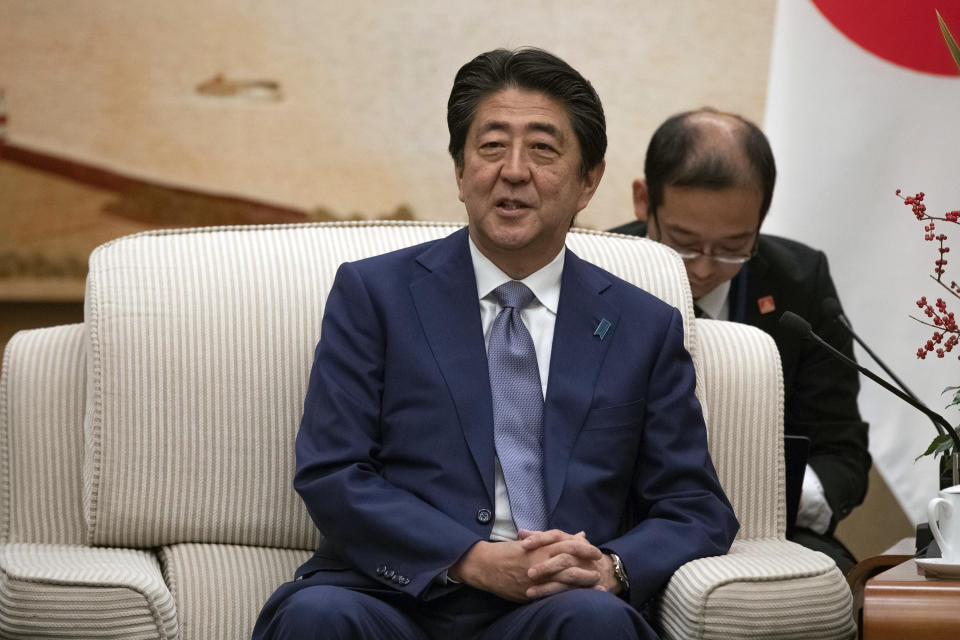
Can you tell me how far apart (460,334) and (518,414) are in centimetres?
16

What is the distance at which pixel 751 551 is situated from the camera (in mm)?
2002

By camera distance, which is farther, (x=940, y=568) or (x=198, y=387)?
(x=198, y=387)

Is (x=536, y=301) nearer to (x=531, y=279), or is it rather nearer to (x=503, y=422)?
(x=531, y=279)

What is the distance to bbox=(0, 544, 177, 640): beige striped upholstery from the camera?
1.68 m

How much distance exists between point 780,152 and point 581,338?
136 centimetres

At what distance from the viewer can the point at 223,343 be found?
209 cm

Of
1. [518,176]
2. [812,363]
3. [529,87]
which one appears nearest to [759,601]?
[518,176]

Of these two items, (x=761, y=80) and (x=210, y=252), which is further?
(x=761, y=80)

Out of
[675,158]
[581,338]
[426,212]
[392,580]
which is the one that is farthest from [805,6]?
[392,580]

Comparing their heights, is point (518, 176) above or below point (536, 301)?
above

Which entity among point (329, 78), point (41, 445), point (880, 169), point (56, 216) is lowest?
point (41, 445)

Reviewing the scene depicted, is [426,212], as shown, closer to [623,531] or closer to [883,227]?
[883,227]

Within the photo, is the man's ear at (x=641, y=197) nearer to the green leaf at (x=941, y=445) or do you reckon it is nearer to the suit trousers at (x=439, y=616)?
the green leaf at (x=941, y=445)

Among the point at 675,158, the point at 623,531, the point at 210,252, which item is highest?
the point at 675,158
